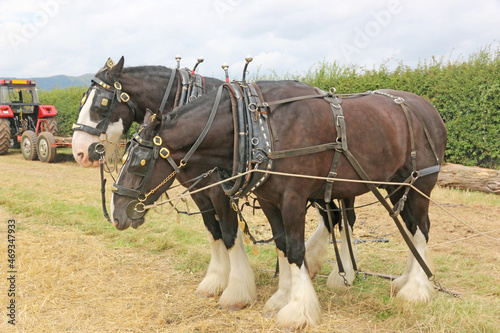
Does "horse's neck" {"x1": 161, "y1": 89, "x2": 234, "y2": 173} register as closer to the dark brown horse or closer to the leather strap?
the leather strap

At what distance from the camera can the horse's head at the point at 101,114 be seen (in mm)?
3639

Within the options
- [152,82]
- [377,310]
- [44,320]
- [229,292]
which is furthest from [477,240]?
[44,320]

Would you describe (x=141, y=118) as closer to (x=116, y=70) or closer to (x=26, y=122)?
(x=116, y=70)

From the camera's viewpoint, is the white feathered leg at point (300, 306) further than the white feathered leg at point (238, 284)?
No

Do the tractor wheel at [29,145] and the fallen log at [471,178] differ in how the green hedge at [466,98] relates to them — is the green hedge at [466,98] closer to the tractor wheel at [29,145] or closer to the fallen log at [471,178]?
the fallen log at [471,178]

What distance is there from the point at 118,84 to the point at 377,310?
285 cm

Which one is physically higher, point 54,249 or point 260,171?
point 260,171

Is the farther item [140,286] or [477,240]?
[477,240]

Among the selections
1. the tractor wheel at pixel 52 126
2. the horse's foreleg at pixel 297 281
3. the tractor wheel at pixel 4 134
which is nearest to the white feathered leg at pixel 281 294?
the horse's foreleg at pixel 297 281

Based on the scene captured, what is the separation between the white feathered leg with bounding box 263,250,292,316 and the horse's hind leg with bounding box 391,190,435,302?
0.93 m

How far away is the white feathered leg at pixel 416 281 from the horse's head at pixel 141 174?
2.13 metres

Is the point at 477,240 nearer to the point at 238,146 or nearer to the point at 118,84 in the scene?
the point at 238,146

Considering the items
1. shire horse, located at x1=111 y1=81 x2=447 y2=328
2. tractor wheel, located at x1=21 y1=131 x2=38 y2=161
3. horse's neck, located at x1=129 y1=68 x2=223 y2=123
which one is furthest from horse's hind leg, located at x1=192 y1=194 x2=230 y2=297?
tractor wheel, located at x1=21 y1=131 x2=38 y2=161

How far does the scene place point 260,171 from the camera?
2768 millimetres
